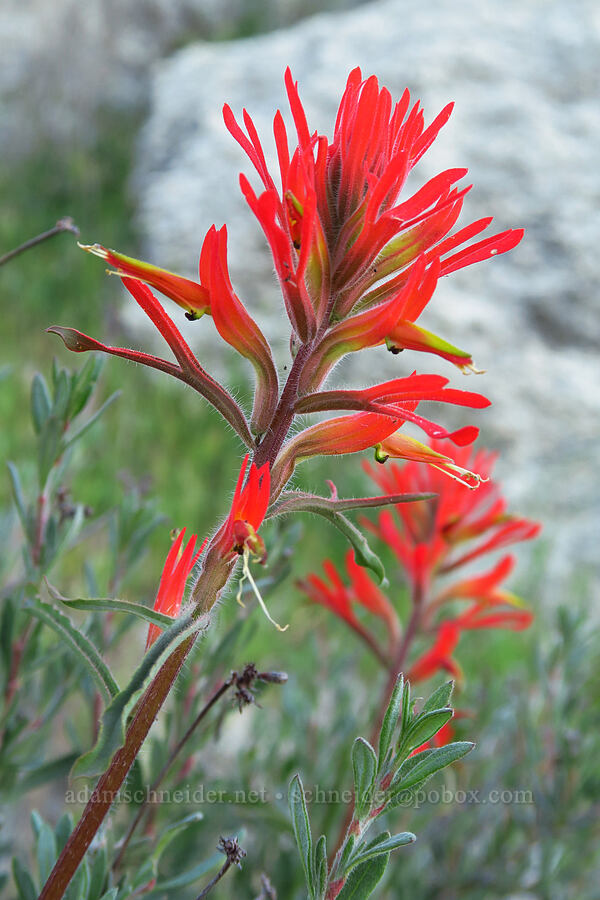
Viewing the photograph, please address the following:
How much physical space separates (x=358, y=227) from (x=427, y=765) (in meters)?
0.34

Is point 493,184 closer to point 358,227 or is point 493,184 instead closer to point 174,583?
point 358,227

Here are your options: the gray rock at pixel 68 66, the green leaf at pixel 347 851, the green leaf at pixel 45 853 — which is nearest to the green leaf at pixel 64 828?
the green leaf at pixel 45 853

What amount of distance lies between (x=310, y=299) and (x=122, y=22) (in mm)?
5446

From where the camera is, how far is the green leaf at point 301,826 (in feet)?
1.59

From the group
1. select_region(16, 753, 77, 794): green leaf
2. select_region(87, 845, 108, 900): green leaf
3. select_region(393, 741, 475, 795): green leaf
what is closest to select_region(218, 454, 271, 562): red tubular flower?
select_region(393, 741, 475, 795): green leaf

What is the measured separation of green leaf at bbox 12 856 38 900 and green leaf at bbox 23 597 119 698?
0.26 metres

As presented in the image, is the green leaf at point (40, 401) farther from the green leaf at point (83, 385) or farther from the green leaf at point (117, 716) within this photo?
the green leaf at point (117, 716)

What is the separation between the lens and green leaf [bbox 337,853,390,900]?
47 centimetres

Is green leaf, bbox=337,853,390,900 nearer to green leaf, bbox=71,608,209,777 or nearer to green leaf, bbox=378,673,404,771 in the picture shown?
green leaf, bbox=378,673,404,771

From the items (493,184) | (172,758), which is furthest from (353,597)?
(493,184)

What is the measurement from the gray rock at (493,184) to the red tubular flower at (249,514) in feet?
7.60

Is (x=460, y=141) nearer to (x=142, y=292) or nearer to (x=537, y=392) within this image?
(x=537, y=392)

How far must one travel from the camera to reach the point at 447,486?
1042 millimetres

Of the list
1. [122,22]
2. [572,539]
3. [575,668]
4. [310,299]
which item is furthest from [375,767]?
[122,22]
